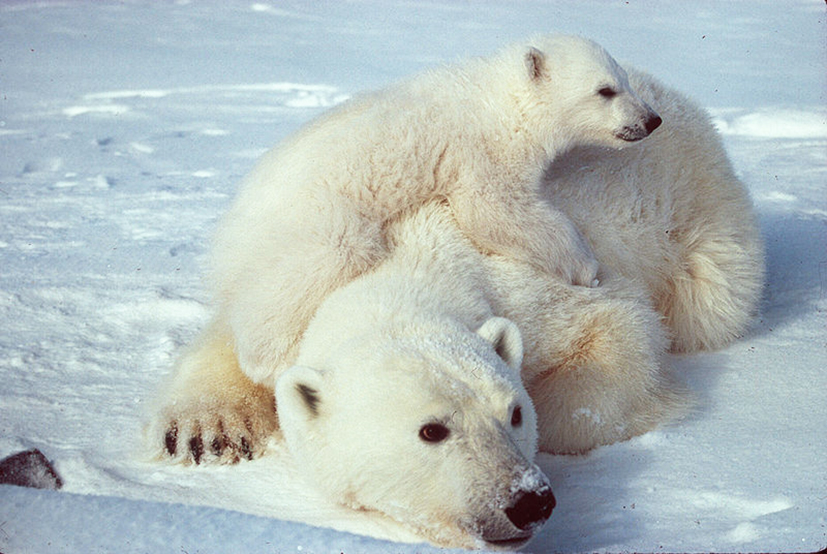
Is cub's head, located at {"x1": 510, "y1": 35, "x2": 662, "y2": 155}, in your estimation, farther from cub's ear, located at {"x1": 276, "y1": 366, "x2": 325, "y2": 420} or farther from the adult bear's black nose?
the adult bear's black nose

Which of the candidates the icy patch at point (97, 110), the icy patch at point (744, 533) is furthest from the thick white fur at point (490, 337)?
the icy patch at point (97, 110)

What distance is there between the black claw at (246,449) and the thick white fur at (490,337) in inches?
0.9

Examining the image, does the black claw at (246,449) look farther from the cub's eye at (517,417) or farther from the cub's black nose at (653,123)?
the cub's black nose at (653,123)

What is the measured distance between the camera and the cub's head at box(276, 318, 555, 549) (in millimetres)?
1992

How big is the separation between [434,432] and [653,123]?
1.92 m

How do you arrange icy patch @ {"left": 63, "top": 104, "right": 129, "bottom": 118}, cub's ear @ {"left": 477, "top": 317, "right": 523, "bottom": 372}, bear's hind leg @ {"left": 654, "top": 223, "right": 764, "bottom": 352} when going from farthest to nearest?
icy patch @ {"left": 63, "top": 104, "right": 129, "bottom": 118} → bear's hind leg @ {"left": 654, "top": 223, "right": 764, "bottom": 352} → cub's ear @ {"left": 477, "top": 317, "right": 523, "bottom": 372}

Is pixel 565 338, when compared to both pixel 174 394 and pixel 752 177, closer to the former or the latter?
pixel 174 394

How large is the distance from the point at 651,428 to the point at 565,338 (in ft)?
1.29

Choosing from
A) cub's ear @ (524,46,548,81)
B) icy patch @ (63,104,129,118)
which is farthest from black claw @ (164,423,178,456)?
icy patch @ (63,104,129,118)

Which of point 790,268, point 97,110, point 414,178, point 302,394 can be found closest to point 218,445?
point 302,394

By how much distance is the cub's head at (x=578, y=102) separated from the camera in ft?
11.1

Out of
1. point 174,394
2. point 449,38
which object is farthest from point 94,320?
point 449,38

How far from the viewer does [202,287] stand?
4.09m

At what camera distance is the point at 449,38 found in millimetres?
11141
